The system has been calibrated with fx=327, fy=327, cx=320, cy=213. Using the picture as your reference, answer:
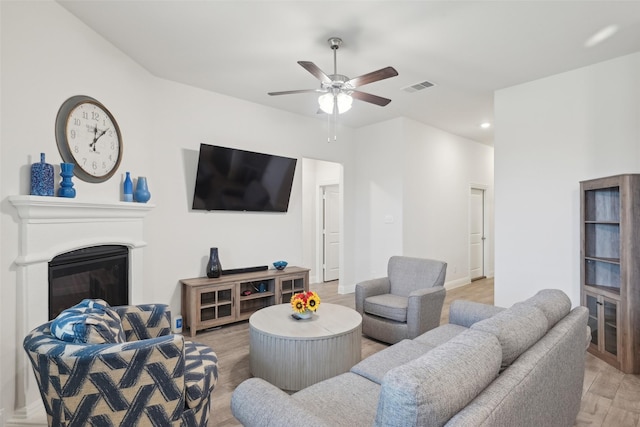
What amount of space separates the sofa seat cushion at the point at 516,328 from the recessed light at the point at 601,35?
8.66ft

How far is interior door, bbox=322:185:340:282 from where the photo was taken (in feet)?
21.3

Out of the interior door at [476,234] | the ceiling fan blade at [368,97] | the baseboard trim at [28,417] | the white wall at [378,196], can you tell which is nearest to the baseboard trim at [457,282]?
the interior door at [476,234]

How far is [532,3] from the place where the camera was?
2.40m

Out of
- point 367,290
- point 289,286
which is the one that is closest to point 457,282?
point 367,290

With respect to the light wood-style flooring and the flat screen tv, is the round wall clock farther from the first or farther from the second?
the light wood-style flooring

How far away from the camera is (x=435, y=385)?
95cm

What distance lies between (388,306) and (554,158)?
2.51 m

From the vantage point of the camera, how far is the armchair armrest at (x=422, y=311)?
3061mm

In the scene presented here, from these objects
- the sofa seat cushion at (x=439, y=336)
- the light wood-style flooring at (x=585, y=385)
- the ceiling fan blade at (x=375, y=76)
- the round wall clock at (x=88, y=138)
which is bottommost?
the light wood-style flooring at (x=585, y=385)

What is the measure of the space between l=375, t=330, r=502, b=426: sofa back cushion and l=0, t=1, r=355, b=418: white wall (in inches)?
91.6

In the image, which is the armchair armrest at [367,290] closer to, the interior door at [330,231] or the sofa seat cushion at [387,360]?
the sofa seat cushion at [387,360]

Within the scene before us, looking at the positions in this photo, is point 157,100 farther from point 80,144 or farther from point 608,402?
point 608,402

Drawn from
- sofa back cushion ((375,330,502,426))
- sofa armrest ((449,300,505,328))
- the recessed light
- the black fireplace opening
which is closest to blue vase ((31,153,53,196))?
the black fireplace opening

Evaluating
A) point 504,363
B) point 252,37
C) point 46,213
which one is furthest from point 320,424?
point 252,37
